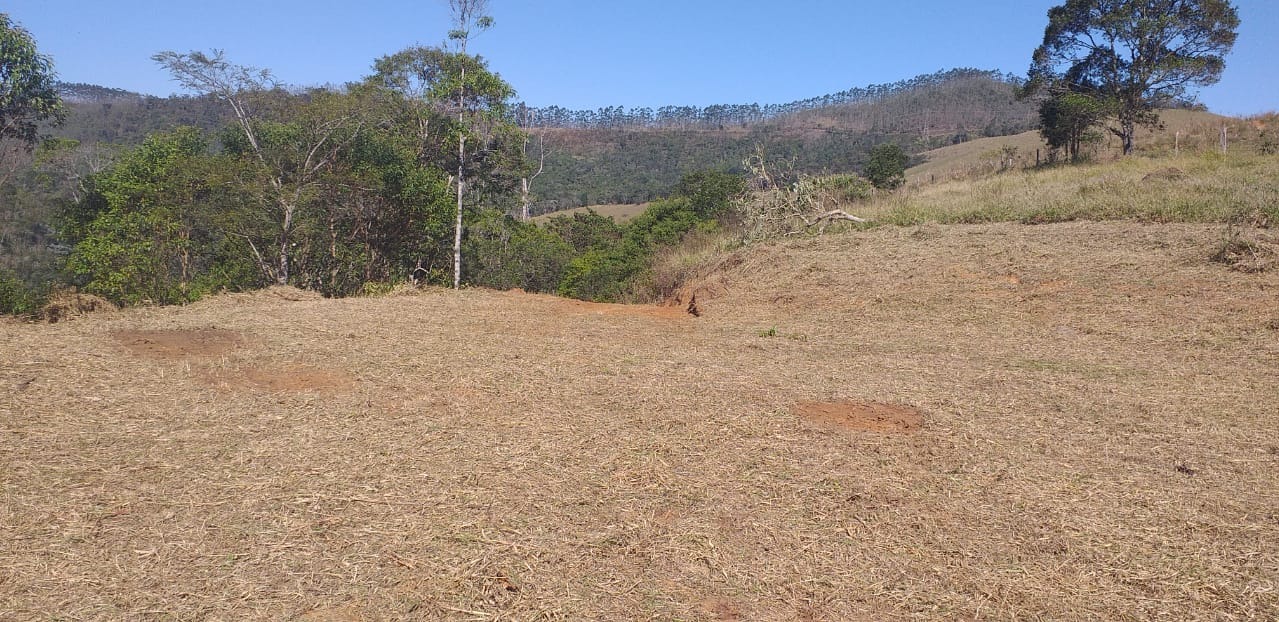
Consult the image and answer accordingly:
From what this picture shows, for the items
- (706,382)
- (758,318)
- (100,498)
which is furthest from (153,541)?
(758,318)

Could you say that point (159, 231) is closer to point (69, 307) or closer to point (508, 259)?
point (69, 307)

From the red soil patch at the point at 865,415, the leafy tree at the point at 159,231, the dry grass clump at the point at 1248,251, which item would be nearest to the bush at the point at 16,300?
the leafy tree at the point at 159,231

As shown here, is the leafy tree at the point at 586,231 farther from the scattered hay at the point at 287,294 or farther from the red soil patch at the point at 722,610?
the red soil patch at the point at 722,610

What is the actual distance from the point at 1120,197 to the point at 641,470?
11254mm

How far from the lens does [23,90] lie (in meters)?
11.9

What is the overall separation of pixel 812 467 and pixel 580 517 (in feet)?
4.45

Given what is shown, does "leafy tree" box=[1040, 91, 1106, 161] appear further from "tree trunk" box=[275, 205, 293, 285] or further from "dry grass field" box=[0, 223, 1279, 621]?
"tree trunk" box=[275, 205, 293, 285]

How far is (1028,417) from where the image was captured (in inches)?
182

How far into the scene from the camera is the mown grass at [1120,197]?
32.7 feet

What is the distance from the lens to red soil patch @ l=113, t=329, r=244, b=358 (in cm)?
576

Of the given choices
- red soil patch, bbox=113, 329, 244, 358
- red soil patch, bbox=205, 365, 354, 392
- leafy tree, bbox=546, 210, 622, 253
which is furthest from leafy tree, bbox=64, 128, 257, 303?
leafy tree, bbox=546, 210, 622, 253

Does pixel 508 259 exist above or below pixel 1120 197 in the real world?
below

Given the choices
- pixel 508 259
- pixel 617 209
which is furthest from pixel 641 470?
pixel 617 209

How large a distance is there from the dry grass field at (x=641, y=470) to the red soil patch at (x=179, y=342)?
2.1 inches
